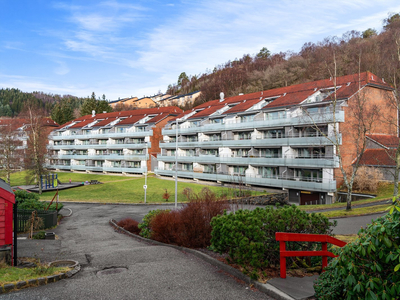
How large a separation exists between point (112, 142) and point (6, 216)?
70537 millimetres

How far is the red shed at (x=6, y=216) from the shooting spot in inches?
485

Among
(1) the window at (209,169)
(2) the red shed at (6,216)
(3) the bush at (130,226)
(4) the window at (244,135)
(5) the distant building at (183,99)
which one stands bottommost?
(3) the bush at (130,226)

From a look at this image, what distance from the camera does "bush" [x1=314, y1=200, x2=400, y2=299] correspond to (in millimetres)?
4750

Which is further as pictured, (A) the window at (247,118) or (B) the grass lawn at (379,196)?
(A) the window at (247,118)

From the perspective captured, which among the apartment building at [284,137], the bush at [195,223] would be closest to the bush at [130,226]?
the bush at [195,223]

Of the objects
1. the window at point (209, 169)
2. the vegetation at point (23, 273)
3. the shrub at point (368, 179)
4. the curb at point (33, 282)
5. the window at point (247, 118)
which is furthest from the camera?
the window at point (209, 169)

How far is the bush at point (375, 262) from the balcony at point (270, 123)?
89.1ft

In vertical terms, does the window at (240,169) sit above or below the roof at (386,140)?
below

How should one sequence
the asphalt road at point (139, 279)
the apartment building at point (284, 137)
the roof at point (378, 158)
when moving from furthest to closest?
the apartment building at point (284, 137) < the roof at point (378, 158) < the asphalt road at point (139, 279)

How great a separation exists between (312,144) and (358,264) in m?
38.1

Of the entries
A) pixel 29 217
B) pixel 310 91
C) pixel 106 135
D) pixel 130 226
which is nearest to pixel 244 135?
pixel 310 91

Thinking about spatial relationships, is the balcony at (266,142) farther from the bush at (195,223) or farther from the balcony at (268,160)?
the bush at (195,223)

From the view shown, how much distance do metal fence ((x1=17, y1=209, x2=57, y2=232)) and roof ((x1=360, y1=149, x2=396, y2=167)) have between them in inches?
1344

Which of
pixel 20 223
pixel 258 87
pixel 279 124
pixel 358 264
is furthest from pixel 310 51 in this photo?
pixel 358 264
